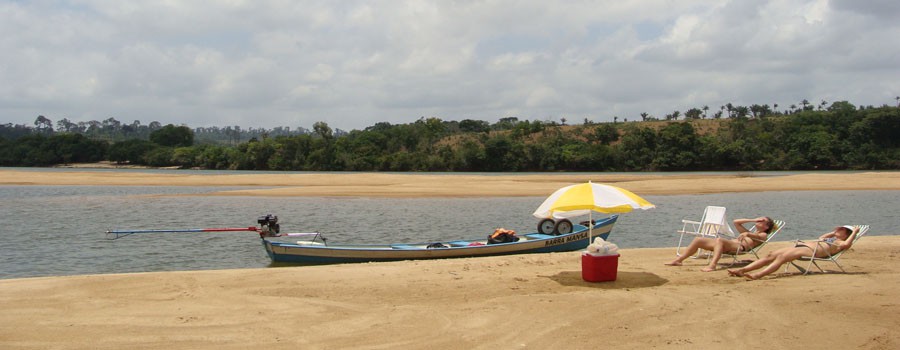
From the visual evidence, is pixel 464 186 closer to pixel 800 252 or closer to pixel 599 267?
pixel 800 252

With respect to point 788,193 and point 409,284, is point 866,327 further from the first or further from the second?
point 788,193

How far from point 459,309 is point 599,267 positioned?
114 inches

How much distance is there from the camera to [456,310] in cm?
976

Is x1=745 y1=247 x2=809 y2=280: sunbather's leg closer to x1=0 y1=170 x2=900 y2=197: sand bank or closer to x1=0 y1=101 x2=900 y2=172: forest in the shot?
x1=0 y1=170 x2=900 y2=197: sand bank

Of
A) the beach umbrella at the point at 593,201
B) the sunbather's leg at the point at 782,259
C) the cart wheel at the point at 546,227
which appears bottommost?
the cart wheel at the point at 546,227

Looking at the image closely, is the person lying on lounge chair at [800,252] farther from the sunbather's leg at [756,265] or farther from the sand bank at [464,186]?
the sand bank at [464,186]

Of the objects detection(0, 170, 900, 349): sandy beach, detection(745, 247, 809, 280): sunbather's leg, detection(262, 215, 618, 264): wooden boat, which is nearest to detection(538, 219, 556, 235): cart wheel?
detection(262, 215, 618, 264): wooden boat

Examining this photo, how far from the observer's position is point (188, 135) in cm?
14225

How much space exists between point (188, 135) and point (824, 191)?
124054 millimetres

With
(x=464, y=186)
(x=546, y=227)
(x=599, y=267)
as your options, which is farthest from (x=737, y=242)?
(x=464, y=186)

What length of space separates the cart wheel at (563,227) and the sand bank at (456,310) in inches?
229

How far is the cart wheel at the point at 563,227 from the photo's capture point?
1933 cm

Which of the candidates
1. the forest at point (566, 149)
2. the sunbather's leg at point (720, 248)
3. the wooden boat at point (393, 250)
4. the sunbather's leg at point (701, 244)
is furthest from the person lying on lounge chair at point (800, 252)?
the forest at point (566, 149)

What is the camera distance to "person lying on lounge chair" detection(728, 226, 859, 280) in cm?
1176
